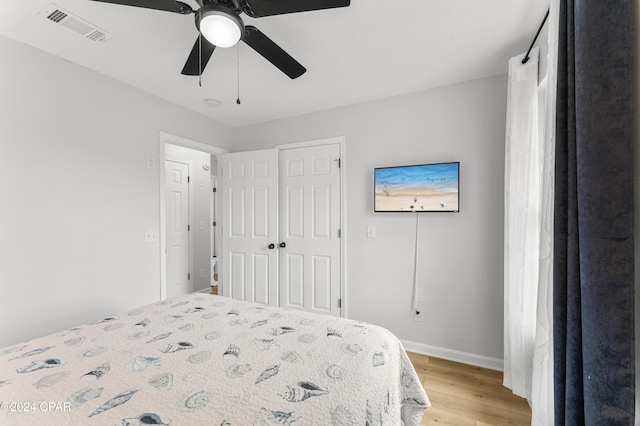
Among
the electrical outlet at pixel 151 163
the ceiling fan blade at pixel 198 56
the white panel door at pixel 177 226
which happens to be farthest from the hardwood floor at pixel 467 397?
the white panel door at pixel 177 226

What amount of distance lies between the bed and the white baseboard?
52.0 inches

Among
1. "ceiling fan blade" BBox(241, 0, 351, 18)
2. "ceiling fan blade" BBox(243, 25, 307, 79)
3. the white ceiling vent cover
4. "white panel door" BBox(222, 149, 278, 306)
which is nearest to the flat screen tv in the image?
"white panel door" BBox(222, 149, 278, 306)

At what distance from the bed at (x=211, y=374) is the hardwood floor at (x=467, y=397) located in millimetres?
678

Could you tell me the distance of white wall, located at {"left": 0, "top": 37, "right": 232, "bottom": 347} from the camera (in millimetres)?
1712

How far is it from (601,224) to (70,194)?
286 centimetres

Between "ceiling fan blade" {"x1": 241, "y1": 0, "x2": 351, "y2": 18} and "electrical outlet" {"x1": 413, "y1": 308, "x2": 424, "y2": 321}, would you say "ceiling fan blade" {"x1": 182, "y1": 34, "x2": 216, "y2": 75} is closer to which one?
"ceiling fan blade" {"x1": 241, "y1": 0, "x2": 351, "y2": 18}

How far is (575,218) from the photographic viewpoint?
0.66m

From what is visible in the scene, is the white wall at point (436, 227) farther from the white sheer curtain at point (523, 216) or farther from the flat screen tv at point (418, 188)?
the white sheer curtain at point (523, 216)

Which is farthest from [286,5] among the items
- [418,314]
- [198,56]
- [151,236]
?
[418,314]

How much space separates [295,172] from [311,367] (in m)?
2.28

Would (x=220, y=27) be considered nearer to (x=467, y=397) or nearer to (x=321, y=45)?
(x=321, y=45)

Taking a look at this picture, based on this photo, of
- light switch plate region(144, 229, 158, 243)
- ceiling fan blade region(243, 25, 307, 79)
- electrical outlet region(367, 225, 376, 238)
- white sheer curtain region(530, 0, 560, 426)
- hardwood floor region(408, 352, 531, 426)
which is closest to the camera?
white sheer curtain region(530, 0, 560, 426)

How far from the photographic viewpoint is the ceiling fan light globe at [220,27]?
114 centimetres

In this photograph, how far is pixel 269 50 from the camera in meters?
1.43
